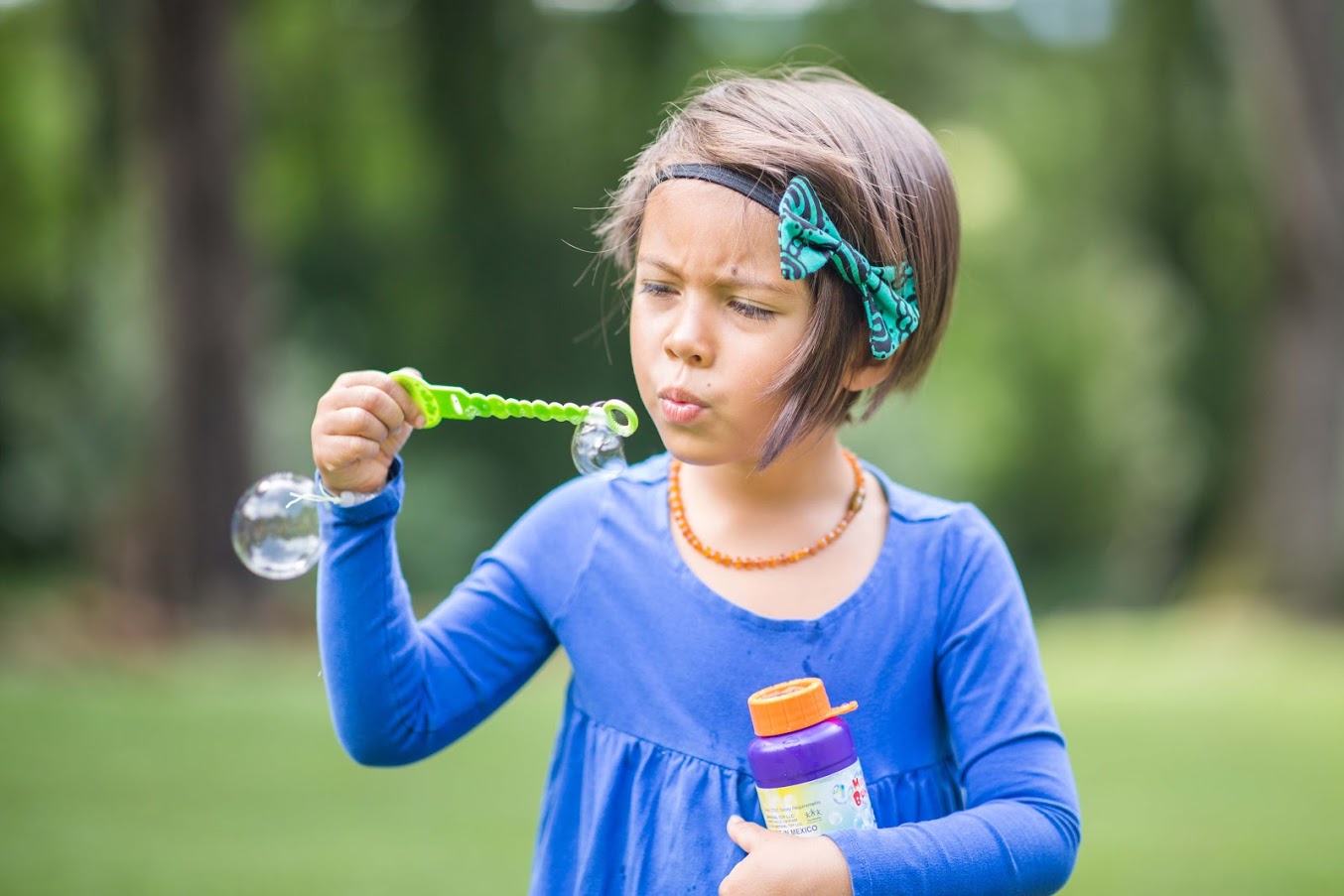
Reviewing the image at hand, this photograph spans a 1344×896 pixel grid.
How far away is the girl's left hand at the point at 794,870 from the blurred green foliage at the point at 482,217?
38.0 ft

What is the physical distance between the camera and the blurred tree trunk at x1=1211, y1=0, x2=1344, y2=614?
9188 millimetres

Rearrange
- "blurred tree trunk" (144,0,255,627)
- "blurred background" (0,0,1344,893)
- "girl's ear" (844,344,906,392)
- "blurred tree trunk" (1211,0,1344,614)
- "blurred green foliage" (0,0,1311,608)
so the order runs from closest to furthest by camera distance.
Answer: "girl's ear" (844,344,906,392)
"blurred background" (0,0,1344,893)
"blurred tree trunk" (144,0,255,627)
"blurred tree trunk" (1211,0,1344,614)
"blurred green foliage" (0,0,1311,608)

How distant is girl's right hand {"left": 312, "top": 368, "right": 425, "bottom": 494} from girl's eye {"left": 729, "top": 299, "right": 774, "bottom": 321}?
0.36 metres

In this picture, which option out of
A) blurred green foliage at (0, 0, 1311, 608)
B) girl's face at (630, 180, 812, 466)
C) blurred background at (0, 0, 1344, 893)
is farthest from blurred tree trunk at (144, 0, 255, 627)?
girl's face at (630, 180, 812, 466)

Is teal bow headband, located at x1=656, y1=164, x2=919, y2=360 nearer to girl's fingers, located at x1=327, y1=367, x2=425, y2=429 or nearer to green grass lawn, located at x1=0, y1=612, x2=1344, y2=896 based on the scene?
girl's fingers, located at x1=327, y1=367, x2=425, y2=429

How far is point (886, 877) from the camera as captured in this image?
1432 mm

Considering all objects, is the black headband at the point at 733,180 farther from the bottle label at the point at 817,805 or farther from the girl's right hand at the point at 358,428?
the bottle label at the point at 817,805

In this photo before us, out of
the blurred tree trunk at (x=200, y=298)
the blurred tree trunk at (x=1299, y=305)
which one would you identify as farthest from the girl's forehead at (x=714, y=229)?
the blurred tree trunk at (x=1299, y=305)

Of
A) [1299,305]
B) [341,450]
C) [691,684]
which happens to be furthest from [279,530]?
[1299,305]

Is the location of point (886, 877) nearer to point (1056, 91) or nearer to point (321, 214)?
point (321, 214)

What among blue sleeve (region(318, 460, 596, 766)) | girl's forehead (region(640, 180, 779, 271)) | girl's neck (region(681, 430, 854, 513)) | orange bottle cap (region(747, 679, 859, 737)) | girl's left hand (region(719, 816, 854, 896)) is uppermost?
girl's forehead (region(640, 180, 779, 271))

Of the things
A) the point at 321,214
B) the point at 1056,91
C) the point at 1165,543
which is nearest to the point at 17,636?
the point at 321,214

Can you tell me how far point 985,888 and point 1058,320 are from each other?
16.9m

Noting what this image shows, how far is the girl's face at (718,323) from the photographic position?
1543mm
